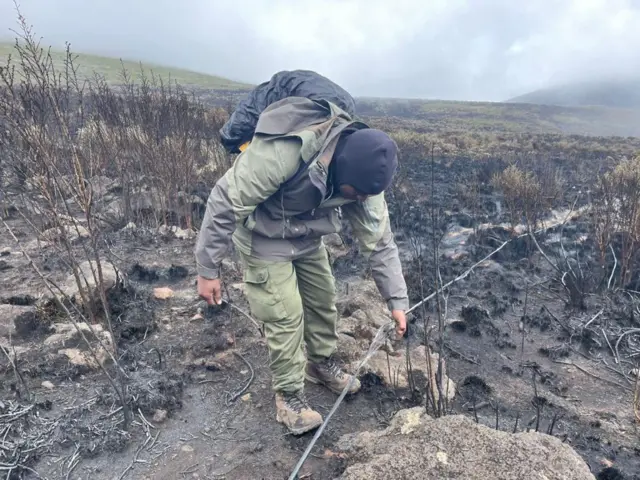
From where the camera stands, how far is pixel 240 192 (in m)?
2.02

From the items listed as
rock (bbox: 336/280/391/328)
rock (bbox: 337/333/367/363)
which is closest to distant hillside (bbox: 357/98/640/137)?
rock (bbox: 336/280/391/328)

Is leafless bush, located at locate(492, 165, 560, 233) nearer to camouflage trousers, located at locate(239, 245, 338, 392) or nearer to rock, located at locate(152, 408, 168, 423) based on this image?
camouflage trousers, located at locate(239, 245, 338, 392)

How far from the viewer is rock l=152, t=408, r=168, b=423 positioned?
2494 mm

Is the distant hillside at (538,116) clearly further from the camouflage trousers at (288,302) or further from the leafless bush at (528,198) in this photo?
the camouflage trousers at (288,302)

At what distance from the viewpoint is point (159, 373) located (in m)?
2.87

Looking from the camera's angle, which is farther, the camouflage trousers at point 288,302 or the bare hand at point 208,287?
the camouflage trousers at point 288,302

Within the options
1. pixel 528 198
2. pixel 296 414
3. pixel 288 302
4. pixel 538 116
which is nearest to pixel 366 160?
pixel 288 302

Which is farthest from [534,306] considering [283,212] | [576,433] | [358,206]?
[283,212]

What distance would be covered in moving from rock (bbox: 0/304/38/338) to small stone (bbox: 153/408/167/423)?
1.40 metres

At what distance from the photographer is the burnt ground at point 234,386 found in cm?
225

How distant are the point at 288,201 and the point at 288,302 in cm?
51

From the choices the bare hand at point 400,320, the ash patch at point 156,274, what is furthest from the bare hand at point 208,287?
the ash patch at point 156,274

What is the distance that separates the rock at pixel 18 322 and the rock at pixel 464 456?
8.60ft

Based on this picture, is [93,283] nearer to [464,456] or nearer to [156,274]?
[156,274]
